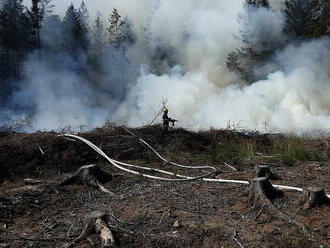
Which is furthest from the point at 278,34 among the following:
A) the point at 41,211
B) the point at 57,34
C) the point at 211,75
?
the point at 41,211

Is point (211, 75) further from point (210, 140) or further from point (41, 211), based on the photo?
point (41, 211)

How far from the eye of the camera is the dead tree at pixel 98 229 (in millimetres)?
4766

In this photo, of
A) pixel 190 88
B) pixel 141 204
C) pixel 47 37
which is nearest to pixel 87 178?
pixel 141 204

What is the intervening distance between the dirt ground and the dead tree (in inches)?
2.4

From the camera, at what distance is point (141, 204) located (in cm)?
640

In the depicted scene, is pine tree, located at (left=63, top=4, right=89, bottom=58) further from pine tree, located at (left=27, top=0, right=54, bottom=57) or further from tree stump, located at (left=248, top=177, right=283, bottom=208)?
tree stump, located at (left=248, top=177, right=283, bottom=208)

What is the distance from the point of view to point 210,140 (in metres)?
12.2

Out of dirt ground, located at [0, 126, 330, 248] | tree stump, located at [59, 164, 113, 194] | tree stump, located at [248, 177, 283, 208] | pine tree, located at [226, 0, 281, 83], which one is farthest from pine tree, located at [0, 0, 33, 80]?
tree stump, located at [248, 177, 283, 208]

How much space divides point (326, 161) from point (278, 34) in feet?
77.3

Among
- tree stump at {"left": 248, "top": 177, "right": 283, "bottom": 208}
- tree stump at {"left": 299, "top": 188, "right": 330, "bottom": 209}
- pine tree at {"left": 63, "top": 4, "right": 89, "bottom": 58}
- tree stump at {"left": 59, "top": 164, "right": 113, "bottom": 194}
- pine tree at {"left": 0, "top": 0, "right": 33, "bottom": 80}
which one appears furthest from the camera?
pine tree at {"left": 63, "top": 4, "right": 89, "bottom": 58}

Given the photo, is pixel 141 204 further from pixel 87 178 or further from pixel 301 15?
pixel 301 15

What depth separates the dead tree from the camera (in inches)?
188

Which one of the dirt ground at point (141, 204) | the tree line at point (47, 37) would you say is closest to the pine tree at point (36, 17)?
the tree line at point (47, 37)

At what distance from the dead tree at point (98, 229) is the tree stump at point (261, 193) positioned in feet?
6.84
